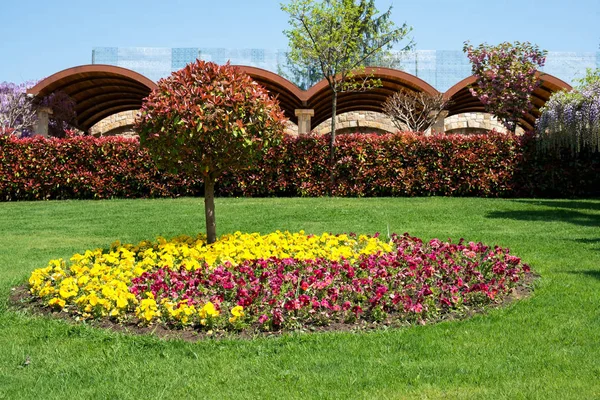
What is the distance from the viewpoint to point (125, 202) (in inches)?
637

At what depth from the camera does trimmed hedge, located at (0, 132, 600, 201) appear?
17.0 metres

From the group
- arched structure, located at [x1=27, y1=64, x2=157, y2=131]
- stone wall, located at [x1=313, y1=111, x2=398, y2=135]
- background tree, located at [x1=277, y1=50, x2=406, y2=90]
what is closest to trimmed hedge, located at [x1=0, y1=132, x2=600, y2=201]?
arched structure, located at [x1=27, y1=64, x2=157, y2=131]

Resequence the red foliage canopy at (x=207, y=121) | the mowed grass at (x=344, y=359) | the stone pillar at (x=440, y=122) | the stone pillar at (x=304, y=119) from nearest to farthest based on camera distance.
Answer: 1. the mowed grass at (x=344, y=359)
2. the red foliage canopy at (x=207, y=121)
3. the stone pillar at (x=304, y=119)
4. the stone pillar at (x=440, y=122)

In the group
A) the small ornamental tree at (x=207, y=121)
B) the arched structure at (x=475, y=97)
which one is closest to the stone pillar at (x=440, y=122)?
the arched structure at (x=475, y=97)

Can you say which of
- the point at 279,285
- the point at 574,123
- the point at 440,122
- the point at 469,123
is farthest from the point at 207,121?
the point at 469,123

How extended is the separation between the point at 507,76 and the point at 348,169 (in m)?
7.54

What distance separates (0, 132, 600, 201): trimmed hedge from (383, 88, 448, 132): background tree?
30.1ft

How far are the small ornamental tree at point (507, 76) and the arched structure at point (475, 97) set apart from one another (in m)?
1.00

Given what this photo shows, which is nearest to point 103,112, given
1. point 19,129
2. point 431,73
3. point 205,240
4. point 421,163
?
point 19,129

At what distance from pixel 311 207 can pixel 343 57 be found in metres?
6.16

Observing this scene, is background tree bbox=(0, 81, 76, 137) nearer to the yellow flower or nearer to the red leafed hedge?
the red leafed hedge

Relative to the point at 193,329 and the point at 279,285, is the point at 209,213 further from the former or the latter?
the point at 193,329

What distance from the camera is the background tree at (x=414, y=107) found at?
26.7m

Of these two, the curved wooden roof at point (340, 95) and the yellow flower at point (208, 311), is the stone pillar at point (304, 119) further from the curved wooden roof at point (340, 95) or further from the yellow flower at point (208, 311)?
the yellow flower at point (208, 311)
